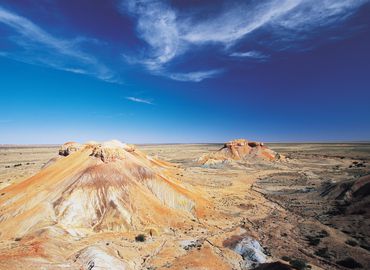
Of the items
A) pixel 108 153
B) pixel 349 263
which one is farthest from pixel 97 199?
pixel 349 263

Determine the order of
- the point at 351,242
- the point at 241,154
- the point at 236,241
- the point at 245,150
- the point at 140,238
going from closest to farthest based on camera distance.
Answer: the point at 140,238 < the point at 351,242 < the point at 236,241 < the point at 241,154 < the point at 245,150

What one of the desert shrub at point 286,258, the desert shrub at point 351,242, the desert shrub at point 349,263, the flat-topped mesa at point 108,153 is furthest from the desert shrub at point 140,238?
the desert shrub at point 351,242

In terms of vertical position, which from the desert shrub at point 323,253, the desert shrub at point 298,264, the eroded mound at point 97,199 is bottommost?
the desert shrub at point 323,253

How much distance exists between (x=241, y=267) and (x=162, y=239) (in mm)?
6794

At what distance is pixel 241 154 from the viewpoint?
3260 inches

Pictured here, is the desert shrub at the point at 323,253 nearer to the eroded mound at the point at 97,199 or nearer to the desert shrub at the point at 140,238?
the eroded mound at the point at 97,199

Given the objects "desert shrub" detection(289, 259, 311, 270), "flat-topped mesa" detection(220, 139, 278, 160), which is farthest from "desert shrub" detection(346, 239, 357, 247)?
"flat-topped mesa" detection(220, 139, 278, 160)

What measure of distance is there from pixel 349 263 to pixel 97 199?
20457mm

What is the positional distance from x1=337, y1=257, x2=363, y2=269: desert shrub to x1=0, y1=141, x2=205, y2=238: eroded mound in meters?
13.3

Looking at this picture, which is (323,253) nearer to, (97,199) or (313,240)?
(313,240)

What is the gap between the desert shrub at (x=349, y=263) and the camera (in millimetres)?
16902

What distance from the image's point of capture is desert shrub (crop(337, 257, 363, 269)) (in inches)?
665

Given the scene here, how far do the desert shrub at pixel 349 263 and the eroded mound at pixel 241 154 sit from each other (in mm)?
58673

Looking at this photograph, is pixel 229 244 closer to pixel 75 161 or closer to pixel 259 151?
pixel 75 161
